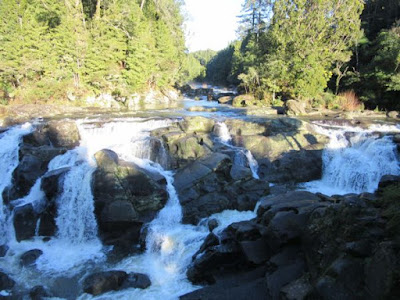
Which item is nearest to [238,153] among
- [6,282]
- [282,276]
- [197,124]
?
[197,124]

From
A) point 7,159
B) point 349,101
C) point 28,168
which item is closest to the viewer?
point 28,168

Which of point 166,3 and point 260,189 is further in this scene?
point 166,3

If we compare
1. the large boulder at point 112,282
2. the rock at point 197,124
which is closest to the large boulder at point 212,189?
the large boulder at point 112,282

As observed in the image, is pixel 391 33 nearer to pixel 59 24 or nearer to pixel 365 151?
pixel 365 151

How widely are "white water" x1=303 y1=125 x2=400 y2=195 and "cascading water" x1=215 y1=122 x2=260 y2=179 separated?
2.47m

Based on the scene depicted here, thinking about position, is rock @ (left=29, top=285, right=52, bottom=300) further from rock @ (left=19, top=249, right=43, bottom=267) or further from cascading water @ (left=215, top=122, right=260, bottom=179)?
cascading water @ (left=215, top=122, right=260, bottom=179)

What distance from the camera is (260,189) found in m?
11.5

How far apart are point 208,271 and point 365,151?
10.3 meters

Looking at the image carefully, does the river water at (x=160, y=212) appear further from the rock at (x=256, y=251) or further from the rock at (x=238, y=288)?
the rock at (x=256, y=251)

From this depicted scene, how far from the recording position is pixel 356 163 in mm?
12953

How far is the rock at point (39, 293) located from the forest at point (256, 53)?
18776mm

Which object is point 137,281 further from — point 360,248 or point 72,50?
point 72,50

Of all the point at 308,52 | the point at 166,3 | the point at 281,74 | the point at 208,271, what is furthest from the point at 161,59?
the point at 208,271

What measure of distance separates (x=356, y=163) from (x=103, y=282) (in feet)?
37.7
